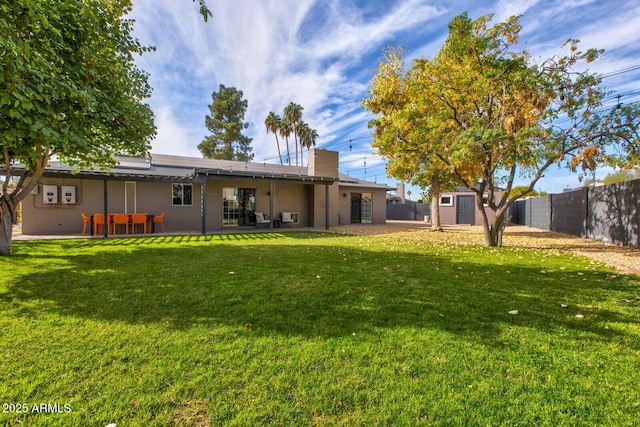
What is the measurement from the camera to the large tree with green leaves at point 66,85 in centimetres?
368

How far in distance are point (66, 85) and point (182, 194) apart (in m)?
9.13

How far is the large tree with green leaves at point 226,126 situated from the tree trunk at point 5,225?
2308cm

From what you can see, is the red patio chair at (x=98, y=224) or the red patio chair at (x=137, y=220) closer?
the red patio chair at (x=98, y=224)

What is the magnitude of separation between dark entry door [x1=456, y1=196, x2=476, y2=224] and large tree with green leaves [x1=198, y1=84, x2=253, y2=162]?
814 inches

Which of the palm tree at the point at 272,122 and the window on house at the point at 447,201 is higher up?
the palm tree at the point at 272,122

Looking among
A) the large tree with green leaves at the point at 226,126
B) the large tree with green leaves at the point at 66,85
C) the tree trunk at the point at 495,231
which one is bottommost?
the tree trunk at the point at 495,231

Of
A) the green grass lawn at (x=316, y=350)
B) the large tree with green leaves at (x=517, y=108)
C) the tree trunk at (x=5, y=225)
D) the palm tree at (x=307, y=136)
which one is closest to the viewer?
the green grass lawn at (x=316, y=350)

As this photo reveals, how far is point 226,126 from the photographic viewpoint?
28750 millimetres

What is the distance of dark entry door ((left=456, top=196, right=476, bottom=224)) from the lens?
1978 centimetres

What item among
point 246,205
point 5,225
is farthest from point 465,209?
point 5,225

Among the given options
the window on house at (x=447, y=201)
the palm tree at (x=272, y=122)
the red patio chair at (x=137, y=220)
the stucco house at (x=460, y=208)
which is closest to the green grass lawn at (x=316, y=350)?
the red patio chair at (x=137, y=220)

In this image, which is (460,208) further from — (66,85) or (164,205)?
(66,85)

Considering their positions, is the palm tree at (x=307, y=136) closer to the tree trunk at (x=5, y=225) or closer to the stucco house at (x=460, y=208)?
the stucco house at (x=460, y=208)

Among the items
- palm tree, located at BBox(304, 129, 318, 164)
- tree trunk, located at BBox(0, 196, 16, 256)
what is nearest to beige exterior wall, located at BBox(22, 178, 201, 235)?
tree trunk, located at BBox(0, 196, 16, 256)
